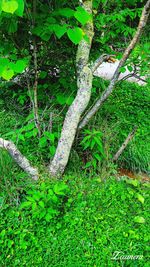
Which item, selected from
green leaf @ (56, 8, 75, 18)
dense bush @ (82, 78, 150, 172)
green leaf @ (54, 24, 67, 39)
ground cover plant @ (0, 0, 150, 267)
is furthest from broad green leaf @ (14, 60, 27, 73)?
dense bush @ (82, 78, 150, 172)

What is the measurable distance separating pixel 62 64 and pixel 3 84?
972 mm

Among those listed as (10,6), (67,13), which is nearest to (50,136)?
(67,13)

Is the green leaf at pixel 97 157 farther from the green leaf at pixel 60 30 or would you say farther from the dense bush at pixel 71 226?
the green leaf at pixel 60 30

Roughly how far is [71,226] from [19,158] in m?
0.69

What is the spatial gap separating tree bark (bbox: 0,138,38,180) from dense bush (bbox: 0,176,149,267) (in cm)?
12

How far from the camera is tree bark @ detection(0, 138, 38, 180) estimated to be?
85.7 inches

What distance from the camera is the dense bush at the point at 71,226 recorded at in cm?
191

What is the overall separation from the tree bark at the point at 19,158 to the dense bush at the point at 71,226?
12 cm

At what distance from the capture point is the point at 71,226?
202 centimetres

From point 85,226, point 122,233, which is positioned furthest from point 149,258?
point 85,226

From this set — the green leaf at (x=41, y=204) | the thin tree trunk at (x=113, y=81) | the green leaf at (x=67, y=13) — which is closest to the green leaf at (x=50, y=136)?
the thin tree trunk at (x=113, y=81)

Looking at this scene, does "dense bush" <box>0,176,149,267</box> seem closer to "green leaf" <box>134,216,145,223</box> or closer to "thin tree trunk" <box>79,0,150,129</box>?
"green leaf" <box>134,216,145,223</box>

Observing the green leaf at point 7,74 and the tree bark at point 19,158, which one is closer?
the green leaf at point 7,74

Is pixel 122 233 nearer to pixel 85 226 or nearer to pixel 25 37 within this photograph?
pixel 85 226
